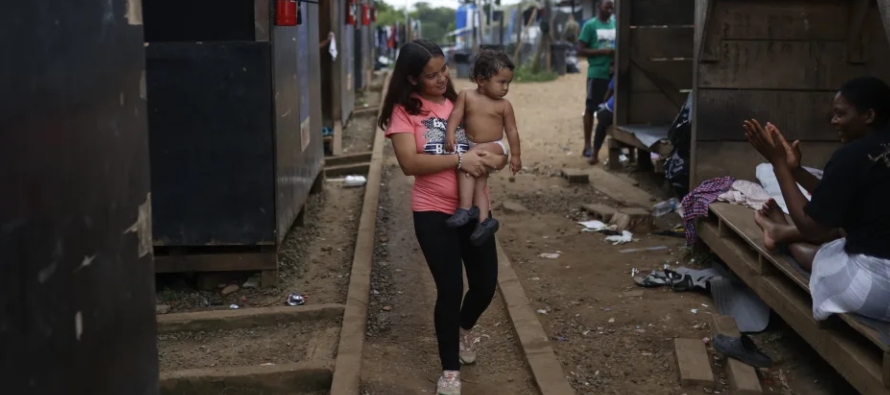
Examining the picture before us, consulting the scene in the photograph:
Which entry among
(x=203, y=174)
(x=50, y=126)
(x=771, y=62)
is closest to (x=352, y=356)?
(x=203, y=174)

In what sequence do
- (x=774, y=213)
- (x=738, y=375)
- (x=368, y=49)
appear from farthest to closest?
(x=368, y=49), (x=774, y=213), (x=738, y=375)

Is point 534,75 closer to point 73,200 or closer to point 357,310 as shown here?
point 357,310

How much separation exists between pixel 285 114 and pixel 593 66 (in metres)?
6.48

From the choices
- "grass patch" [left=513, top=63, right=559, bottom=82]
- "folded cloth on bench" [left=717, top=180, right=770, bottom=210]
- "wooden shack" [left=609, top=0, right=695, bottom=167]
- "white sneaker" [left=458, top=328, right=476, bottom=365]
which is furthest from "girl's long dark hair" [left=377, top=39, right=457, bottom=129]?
"grass patch" [left=513, top=63, right=559, bottom=82]

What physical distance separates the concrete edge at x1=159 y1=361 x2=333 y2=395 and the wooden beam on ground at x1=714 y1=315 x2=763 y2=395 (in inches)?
75.9

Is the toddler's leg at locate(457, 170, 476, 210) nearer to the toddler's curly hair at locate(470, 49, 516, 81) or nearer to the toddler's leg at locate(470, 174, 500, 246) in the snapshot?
the toddler's leg at locate(470, 174, 500, 246)

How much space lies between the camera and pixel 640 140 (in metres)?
10.5

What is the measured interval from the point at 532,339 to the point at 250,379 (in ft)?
4.95

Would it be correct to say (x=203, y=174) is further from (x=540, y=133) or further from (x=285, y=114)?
(x=540, y=133)

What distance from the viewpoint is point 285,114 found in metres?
6.96

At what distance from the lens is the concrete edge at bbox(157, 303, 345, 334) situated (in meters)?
5.77

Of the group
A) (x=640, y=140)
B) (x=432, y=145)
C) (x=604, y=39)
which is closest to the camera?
(x=432, y=145)

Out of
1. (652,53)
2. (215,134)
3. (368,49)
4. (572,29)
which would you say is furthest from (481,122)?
(368,49)

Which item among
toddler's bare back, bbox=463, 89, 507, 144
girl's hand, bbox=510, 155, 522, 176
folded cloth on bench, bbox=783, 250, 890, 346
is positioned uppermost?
toddler's bare back, bbox=463, 89, 507, 144
